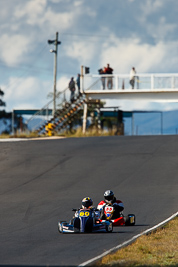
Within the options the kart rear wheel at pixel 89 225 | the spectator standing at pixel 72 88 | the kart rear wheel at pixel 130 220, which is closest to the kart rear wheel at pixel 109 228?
the kart rear wheel at pixel 89 225

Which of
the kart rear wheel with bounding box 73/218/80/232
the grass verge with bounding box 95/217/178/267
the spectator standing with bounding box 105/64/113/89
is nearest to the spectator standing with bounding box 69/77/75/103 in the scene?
the spectator standing with bounding box 105/64/113/89

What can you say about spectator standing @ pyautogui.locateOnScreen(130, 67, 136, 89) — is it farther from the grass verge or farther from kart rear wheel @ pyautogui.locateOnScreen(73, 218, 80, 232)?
kart rear wheel @ pyautogui.locateOnScreen(73, 218, 80, 232)

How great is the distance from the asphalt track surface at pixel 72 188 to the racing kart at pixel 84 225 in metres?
0.20

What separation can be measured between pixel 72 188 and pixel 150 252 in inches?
465

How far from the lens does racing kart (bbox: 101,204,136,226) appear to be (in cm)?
1512

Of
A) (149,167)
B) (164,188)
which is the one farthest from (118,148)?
(164,188)

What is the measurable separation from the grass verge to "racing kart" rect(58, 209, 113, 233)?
1347 millimetres

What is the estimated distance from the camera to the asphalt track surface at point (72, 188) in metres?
12.0

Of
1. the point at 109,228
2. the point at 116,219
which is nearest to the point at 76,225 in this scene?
the point at 109,228

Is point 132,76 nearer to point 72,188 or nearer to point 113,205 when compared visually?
point 72,188

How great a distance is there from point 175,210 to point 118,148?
1444cm

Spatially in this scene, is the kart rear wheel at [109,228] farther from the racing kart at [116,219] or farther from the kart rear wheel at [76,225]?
the racing kart at [116,219]

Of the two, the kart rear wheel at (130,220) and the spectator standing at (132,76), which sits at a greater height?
the spectator standing at (132,76)

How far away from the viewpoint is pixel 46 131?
4481cm
